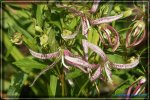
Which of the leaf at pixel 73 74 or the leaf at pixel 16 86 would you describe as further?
the leaf at pixel 16 86

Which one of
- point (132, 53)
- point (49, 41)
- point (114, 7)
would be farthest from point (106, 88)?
point (49, 41)

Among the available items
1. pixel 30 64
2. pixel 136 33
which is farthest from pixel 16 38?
pixel 136 33

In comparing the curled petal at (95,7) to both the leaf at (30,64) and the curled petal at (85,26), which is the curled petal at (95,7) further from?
the leaf at (30,64)

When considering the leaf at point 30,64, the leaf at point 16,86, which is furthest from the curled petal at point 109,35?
the leaf at point 16,86

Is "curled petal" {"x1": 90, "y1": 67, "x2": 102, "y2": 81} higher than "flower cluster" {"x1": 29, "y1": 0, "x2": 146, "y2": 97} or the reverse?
the reverse

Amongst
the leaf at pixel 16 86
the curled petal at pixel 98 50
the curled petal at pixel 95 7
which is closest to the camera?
the curled petal at pixel 98 50

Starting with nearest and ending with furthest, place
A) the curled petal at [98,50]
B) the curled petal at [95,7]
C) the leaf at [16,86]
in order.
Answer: the curled petal at [98,50], the curled petal at [95,7], the leaf at [16,86]

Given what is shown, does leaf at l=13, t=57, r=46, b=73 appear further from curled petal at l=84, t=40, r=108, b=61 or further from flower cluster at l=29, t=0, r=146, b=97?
curled petal at l=84, t=40, r=108, b=61

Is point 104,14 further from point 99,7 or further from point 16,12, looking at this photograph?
point 16,12

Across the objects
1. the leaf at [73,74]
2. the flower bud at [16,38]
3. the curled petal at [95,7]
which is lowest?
the leaf at [73,74]

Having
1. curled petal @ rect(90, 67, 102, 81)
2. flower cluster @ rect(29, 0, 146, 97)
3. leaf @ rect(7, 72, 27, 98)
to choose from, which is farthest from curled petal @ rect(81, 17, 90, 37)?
leaf @ rect(7, 72, 27, 98)

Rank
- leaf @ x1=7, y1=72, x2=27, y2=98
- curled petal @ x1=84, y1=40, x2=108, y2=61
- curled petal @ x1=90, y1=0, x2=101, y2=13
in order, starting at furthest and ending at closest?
leaf @ x1=7, y1=72, x2=27, y2=98
curled petal @ x1=90, y1=0, x2=101, y2=13
curled petal @ x1=84, y1=40, x2=108, y2=61

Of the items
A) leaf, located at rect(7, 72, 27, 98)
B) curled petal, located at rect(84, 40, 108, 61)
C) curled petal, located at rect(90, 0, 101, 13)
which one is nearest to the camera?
curled petal, located at rect(84, 40, 108, 61)
